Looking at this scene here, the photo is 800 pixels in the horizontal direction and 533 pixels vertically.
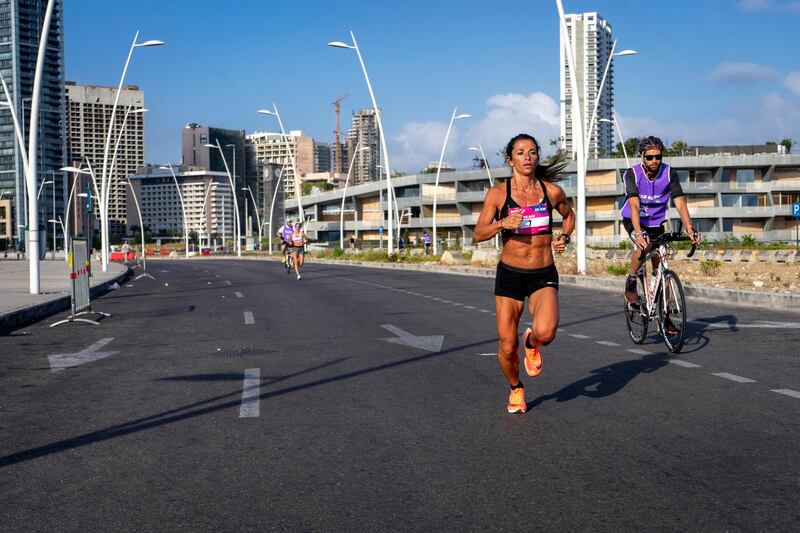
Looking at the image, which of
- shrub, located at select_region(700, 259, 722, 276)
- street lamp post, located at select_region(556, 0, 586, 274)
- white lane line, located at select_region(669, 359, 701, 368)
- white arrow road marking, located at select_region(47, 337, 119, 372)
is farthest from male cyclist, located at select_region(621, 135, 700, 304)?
street lamp post, located at select_region(556, 0, 586, 274)

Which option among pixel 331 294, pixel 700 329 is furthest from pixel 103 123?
pixel 700 329

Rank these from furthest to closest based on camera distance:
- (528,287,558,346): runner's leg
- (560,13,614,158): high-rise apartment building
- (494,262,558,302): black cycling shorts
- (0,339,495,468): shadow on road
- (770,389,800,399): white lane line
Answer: (560,13,614,158): high-rise apartment building, (770,389,800,399): white lane line, (494,262,558,302): black cycling shorts, (528,287,558,346): runner's leg, (0,339,495,468): shadow on road

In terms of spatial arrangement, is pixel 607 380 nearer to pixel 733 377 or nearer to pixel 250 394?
pixel 733 377

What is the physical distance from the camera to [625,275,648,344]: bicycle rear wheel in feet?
31.3

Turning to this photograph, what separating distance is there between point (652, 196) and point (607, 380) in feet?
→ 8.56

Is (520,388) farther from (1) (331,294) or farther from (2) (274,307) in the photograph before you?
(1) (331,294)

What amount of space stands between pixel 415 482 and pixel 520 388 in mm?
1909

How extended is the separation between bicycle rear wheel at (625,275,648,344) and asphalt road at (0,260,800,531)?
17cm

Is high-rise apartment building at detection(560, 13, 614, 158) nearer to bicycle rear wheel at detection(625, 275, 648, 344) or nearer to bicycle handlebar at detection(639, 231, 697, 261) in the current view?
bicycle rear wheel at detection(625, 275, 648, 344)

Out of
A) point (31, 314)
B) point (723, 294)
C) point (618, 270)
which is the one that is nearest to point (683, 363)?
point (723, 294)

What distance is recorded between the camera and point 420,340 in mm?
10781

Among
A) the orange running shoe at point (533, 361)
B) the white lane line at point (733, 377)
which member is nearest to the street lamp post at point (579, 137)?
the white lane line at point (733, 377)

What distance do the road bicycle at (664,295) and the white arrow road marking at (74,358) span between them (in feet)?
19.5

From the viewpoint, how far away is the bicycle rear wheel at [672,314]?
351 inches
